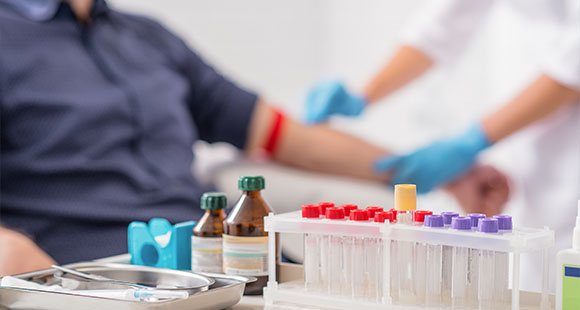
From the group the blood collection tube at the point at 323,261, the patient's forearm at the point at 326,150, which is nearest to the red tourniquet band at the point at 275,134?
the patient's forearm at the point at 326,150

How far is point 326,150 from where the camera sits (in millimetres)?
1631

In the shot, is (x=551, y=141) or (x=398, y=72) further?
(x=398, y=72)

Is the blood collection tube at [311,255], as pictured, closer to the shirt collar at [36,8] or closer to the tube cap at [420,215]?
the tube cap at [420,215]

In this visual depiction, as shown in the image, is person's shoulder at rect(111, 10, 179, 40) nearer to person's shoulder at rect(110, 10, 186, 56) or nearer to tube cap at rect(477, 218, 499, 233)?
person's shoulder at rect(110, 10, 186, 56)

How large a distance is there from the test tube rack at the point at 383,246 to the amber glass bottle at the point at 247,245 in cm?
3

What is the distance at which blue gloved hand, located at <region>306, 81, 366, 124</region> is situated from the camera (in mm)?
1609

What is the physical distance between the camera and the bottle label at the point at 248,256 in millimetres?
729

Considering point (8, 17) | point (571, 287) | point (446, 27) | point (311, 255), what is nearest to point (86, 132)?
point (8, 17)

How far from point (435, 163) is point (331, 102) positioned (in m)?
0.29

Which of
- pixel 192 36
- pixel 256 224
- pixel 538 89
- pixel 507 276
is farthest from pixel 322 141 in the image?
pixel 507 276

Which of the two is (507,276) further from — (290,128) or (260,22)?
(260,22)

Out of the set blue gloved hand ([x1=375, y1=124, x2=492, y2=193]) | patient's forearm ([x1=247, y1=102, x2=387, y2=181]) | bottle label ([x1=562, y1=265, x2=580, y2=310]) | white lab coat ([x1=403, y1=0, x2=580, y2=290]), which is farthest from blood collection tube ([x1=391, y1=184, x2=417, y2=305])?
patient's forearm ([x1=247, y1=102, x2=387, y2=181])

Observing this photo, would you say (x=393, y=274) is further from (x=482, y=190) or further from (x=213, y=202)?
(x=482, y=190)

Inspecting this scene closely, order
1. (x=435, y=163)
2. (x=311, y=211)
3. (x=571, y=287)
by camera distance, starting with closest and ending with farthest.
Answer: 1. (x=571, y=287)
2. (x=311, y=211)
3. (x=435, y=163)
